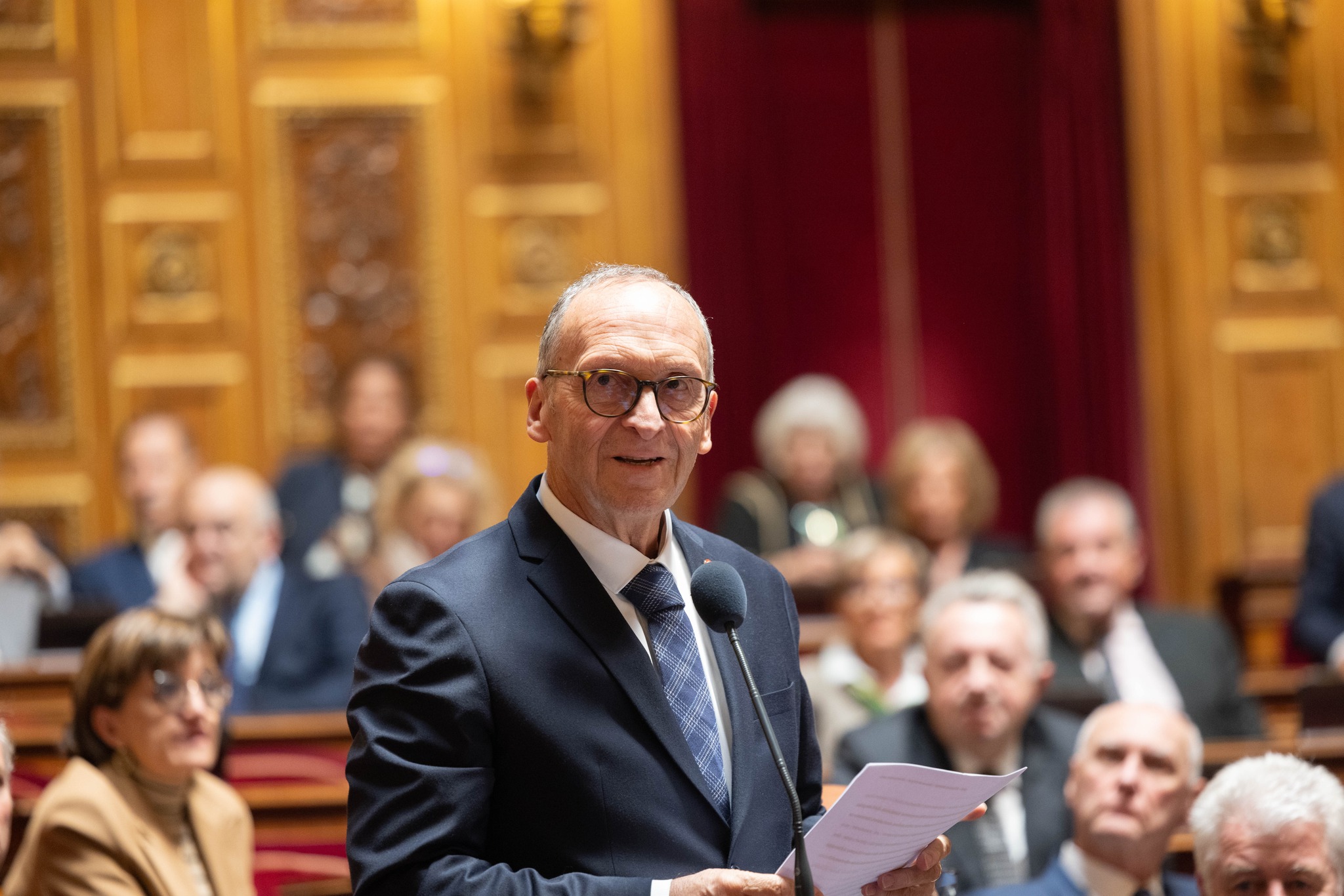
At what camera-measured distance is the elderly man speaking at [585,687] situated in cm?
154

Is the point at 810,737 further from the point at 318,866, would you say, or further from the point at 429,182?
the point at 429,182

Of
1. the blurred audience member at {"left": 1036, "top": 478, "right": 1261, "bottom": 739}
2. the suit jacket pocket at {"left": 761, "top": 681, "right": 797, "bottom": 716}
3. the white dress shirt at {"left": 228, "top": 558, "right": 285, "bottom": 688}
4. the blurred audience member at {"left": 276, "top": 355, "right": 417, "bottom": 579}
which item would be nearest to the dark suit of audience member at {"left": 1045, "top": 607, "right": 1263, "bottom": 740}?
the blurred audience member at {"left": 1036, "top": 478, "right": 1261, "bottom": 739}

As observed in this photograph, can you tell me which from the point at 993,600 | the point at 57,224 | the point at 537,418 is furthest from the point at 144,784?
the point at 57,224

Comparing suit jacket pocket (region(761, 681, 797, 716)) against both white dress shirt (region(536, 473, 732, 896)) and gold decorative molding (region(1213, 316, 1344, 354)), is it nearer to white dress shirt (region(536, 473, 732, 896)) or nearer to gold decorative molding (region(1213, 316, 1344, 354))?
white dress shirt (region(536, 473, 732, 896))

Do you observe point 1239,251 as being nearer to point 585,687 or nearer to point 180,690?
point 180,690

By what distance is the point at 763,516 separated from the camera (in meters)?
5.26

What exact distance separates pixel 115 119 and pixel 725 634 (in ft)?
16.9

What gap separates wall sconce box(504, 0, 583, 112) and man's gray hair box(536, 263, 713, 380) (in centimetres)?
465

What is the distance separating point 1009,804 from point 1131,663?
1.17 meters

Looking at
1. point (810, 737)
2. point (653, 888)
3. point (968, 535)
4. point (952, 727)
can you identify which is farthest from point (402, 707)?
point (968, 535)

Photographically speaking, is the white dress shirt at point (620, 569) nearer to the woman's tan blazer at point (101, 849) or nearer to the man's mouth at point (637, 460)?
the man's mouth at point (637, 460)

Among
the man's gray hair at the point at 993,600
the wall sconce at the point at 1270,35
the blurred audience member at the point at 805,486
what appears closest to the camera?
the man's gray hair at the point at 993,600

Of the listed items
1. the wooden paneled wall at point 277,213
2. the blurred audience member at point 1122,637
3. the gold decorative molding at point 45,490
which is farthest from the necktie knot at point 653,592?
the gold decorative molding at point 45,490

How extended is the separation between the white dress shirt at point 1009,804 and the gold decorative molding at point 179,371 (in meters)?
3.73
